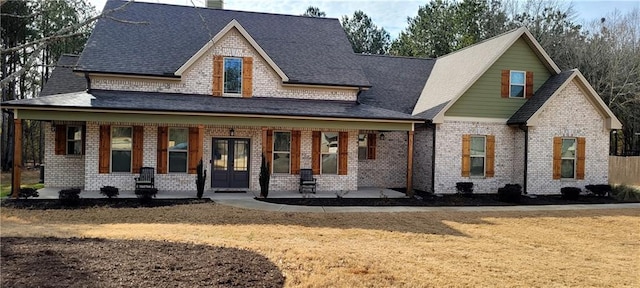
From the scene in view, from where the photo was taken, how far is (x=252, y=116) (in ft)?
51.1

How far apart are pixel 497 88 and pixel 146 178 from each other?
13583mm

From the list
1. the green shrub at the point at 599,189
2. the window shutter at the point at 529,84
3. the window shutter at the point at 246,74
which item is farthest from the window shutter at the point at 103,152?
the green shrub at the point at 599,189

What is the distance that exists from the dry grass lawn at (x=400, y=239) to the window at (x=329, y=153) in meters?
5.12

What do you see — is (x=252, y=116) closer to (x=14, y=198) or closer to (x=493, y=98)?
(x=14, y=198)

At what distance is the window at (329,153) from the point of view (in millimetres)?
18328

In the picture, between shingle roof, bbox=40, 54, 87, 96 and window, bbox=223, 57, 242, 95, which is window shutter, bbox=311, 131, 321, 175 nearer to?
window, bbox=223, 57, 242, 95

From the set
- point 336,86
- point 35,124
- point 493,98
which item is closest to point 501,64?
point 493,98

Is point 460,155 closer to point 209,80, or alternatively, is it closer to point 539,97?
point 539,97

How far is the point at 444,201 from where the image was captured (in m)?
16.8

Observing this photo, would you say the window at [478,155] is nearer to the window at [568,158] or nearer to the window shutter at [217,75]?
the window at [568,158]

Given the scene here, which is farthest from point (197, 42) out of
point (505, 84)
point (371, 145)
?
point (505, 84)

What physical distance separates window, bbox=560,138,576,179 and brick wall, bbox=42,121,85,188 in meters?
18.4

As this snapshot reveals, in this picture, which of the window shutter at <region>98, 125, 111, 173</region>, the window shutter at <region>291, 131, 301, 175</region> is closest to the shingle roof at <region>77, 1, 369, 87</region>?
the window shutter at <region>98, 125, 111, 173</region>

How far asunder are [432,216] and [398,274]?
6.75 m
